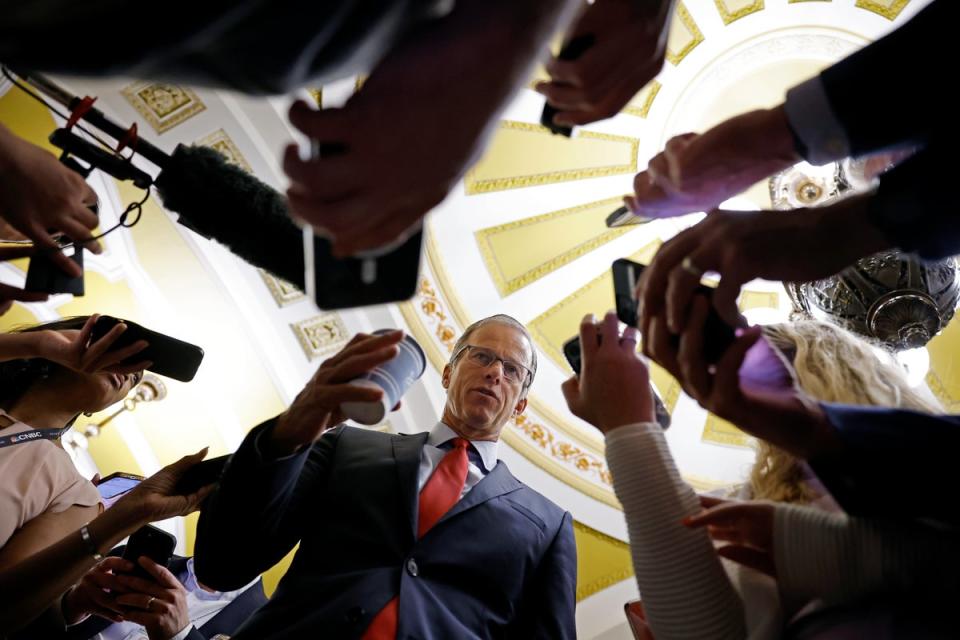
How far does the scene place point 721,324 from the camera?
43.3 inches

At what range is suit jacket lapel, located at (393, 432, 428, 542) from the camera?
1687mm

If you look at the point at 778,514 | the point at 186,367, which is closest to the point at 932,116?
the point at 778,514

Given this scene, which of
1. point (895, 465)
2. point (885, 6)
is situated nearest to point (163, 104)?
point (895, 465)

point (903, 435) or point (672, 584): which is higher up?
point (903, 435)

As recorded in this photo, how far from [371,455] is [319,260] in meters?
1.02

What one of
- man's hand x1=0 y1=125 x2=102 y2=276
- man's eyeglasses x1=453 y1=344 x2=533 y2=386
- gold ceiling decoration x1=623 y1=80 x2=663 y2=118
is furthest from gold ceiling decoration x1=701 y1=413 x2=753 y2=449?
man's hand x1=0 y1=125 x2=102 y2=276

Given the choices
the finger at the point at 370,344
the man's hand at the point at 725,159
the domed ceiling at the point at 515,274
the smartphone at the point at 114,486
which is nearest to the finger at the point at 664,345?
the man's hand at the point at 725,159

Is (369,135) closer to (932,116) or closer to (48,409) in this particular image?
(932,116)

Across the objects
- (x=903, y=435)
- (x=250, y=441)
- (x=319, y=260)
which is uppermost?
(x=319, y=260)

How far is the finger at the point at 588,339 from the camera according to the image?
135 cm

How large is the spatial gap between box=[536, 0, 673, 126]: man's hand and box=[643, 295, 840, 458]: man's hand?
16.1 inches

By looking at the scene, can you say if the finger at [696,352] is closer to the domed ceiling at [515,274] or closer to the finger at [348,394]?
the finger at [348,394]

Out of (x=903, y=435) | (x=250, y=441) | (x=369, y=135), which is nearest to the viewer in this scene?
(x=369, y=135)

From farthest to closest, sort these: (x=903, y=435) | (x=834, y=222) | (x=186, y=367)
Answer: (x=186, y=367) < (x=834, y=222) < (x=903, y=435)
